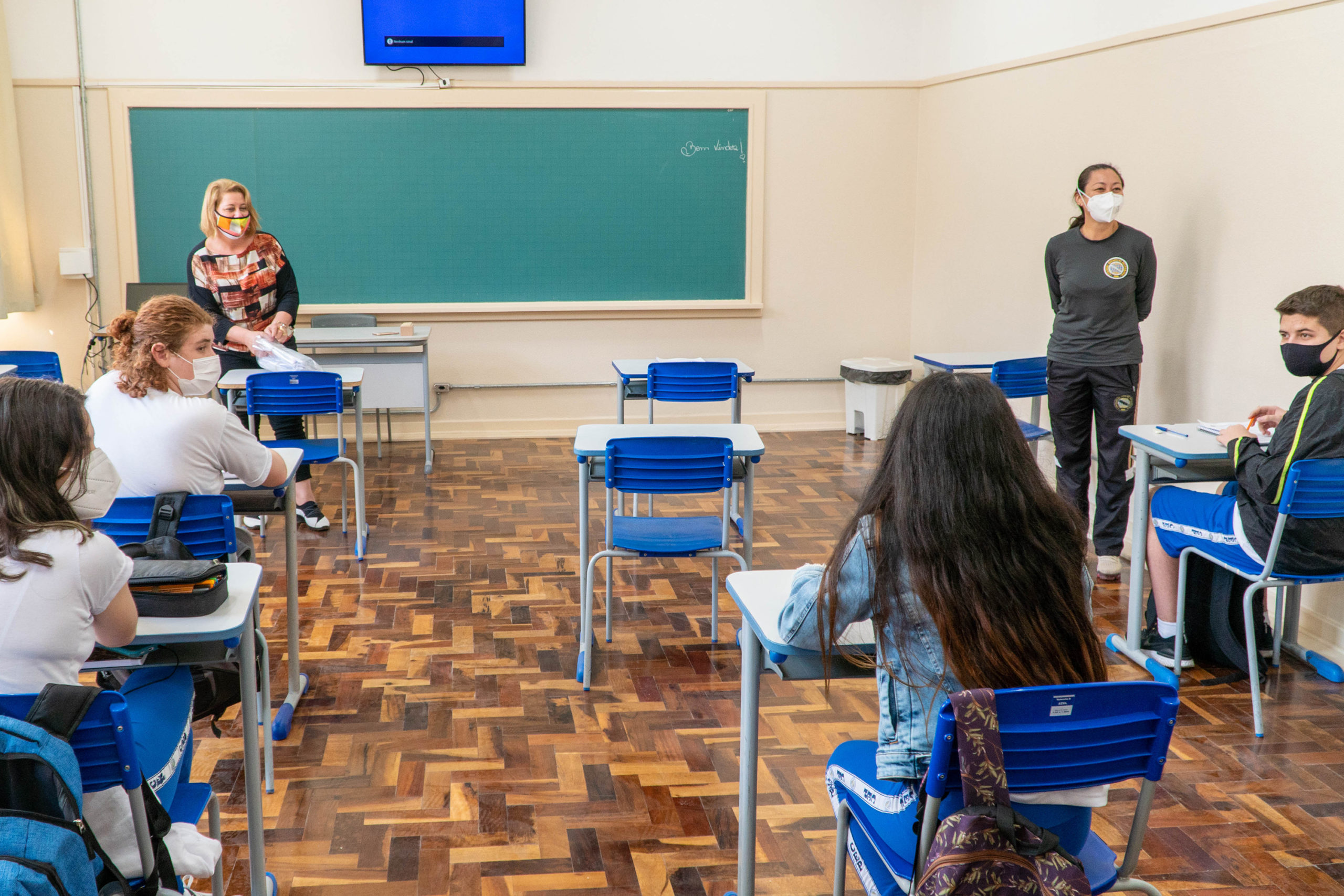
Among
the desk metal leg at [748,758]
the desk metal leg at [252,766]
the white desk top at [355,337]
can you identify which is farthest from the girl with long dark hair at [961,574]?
the white desk top at [355,337]

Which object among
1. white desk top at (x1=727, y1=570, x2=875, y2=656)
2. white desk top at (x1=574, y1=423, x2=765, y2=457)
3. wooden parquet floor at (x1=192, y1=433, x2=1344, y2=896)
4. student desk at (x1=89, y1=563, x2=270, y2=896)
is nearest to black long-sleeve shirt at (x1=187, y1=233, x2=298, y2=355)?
wooden parquet floor at (x1=192, y1=433, x2=1344, y2=896)

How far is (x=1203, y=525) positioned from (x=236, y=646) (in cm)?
276

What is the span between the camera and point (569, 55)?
6.84m

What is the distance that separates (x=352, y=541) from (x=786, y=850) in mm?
2998

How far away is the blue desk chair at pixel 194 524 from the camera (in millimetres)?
2496

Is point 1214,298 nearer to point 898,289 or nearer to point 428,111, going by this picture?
point 898,289

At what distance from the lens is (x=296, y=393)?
14.5 ft

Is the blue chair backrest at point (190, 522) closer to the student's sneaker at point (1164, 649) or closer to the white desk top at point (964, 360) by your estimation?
the student's sneaker at point (1164, 649)

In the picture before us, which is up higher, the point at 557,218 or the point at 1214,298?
the point at 557,218

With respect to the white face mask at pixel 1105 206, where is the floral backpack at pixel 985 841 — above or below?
below

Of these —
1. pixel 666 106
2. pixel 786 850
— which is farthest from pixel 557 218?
pixel 786 850

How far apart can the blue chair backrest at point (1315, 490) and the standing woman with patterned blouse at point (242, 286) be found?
3677 millimetres

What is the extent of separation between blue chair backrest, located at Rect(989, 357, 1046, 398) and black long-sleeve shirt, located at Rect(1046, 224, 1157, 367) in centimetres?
45

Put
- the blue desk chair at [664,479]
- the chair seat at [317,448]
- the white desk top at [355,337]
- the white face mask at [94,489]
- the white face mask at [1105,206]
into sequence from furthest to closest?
the white desk top at [355,337], the chair seat at [317,448], the white face mask at [1105,206], the blue desk chair at [664,479], the white face mask at [94,489]
